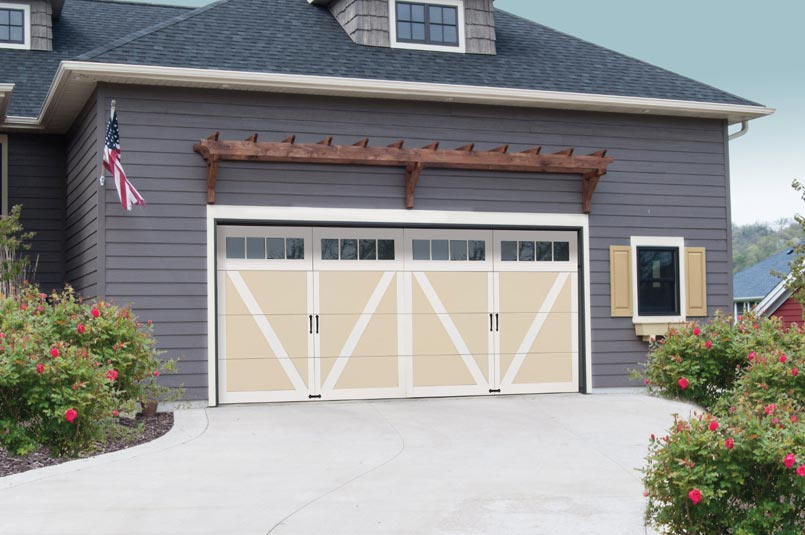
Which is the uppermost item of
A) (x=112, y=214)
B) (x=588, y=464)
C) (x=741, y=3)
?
(x=741, y=3)

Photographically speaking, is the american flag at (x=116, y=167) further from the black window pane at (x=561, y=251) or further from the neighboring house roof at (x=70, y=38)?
the black window pane at (x=561, y=251)

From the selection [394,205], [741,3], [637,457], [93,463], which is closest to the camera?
[93,463]

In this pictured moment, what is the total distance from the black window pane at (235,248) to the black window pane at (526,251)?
11.1 feet

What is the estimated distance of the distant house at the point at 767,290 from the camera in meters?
26.1

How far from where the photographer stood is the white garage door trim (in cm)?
1046

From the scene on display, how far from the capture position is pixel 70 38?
14.8 meters

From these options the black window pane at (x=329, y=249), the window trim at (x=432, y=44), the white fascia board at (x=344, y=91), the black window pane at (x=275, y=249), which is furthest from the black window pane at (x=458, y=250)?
the window trim at (x=432, y=44)

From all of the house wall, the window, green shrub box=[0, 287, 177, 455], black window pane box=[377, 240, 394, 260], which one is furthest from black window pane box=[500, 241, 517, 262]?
the house wall

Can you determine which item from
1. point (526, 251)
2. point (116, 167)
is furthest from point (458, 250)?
point (116, 167)

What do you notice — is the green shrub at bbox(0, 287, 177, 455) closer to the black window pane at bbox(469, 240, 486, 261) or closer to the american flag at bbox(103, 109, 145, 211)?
the american flag at bbox(103, 109, 145, 211)

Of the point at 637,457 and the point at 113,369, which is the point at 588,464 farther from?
the point at 113,369

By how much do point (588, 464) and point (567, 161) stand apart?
489 cm

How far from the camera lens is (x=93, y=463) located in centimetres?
718

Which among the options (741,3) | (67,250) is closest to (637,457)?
(67,250)
